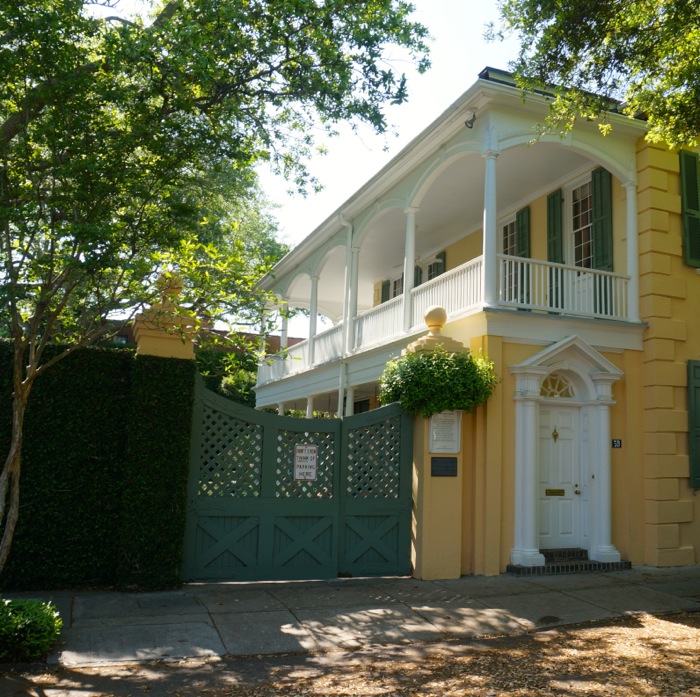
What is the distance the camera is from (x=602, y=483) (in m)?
9.90

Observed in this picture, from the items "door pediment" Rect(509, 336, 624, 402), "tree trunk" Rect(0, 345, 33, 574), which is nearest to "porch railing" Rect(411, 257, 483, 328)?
"door pediment" Rect(509, 336, 624, 402)

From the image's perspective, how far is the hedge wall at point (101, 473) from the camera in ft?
23.7

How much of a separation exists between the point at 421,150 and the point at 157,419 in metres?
6.48

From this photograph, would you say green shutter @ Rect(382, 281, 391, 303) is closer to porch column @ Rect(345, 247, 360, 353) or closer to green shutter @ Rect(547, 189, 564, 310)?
porch column @ Rect(345, 247, 360, 353)

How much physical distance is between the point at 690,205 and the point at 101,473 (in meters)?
9.39

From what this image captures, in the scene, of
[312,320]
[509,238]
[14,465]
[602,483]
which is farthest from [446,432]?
[312,320]

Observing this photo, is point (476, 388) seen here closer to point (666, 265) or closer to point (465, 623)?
point (465, 623)

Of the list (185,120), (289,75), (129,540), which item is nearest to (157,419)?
(129,540)

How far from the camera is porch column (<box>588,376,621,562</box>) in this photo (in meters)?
9.76

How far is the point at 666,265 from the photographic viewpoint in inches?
421

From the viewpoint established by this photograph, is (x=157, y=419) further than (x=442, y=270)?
No

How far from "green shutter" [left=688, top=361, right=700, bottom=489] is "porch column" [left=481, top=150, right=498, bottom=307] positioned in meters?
3.29

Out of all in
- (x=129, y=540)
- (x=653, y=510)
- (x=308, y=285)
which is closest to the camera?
(x=129, y=540)

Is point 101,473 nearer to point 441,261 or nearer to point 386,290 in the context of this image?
point 441,261
